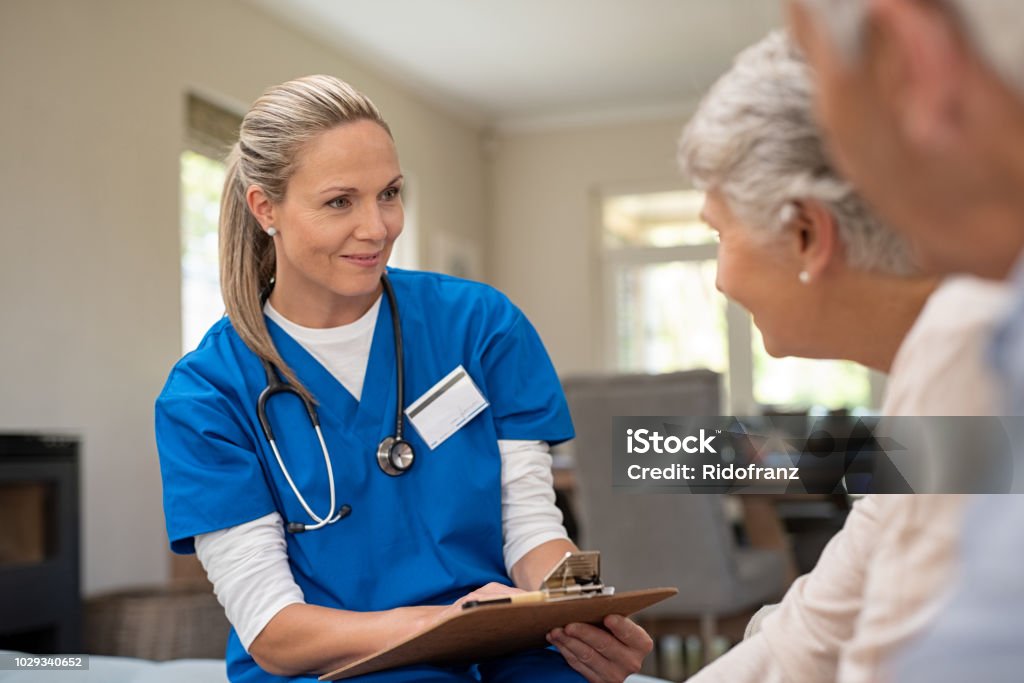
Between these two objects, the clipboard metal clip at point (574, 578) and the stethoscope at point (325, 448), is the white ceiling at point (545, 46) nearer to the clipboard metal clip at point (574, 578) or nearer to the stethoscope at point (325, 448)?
the stethoscope at point (325, 448)

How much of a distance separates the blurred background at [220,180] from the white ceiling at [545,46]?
0.06 ft

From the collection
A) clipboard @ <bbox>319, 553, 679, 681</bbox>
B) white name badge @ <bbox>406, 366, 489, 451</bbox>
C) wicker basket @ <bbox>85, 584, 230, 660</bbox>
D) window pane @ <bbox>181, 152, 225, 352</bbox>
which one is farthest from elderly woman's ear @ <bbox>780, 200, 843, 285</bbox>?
window pane @ <bbox>181, 152, 225, 352</bbox>

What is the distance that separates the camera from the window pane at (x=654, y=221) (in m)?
7.60

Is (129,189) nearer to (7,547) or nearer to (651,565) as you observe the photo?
(7,547)

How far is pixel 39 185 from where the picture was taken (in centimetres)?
409

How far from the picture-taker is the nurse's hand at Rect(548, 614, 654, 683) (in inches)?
52.8

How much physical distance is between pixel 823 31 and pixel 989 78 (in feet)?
0.26

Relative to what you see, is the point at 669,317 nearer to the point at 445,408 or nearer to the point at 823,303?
the point at 445,408

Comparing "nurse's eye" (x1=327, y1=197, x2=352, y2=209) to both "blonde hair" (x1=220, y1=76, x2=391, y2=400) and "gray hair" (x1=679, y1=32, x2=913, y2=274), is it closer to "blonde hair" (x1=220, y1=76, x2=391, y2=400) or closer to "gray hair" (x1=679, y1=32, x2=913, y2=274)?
"blonde hair" (x1=220, y1=76, x2=391, y2=400)

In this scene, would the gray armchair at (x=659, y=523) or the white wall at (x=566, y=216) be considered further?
the white wall at (x=566, y=216)

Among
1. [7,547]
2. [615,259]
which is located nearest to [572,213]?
[615,259]

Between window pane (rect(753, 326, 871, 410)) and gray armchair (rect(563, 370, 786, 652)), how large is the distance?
3871 mm

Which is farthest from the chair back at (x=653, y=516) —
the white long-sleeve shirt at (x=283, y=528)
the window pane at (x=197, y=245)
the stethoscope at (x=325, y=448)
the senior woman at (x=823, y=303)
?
the senior woman at (x=823, y=303)

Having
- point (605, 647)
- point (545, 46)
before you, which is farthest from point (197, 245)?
point (605, 647)
